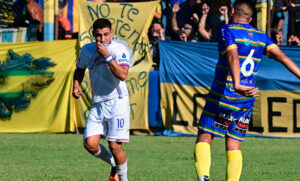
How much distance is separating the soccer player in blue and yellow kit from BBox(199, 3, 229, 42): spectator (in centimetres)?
706

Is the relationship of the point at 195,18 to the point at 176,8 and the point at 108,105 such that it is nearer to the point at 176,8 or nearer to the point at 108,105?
the point at 176,8

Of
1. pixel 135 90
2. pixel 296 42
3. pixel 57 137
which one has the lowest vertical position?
pixel 57 137

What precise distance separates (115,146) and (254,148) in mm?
4444

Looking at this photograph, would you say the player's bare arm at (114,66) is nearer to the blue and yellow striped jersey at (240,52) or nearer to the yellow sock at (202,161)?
the blue and yellow striped jersey at (240,52)

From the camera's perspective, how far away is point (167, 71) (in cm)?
1236

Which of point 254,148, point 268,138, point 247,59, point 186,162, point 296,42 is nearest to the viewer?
point 247,59

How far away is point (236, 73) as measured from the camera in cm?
517

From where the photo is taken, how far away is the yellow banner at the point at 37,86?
42.2 ft

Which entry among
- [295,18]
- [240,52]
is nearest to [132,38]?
[295,18]

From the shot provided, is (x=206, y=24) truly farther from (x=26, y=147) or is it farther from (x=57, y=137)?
(x=26, y=147)

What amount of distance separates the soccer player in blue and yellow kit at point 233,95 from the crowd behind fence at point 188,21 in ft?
22.1

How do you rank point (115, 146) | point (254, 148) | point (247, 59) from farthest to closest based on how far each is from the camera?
1. point (254, 148)
2. point (115, 146)
3. point (247, 59)

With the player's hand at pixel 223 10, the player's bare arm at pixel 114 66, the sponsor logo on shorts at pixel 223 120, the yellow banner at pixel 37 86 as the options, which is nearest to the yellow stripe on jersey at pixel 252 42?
the sponsor logo on shorts at pixel 223 120

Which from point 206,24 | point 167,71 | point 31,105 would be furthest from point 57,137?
point 206,24
